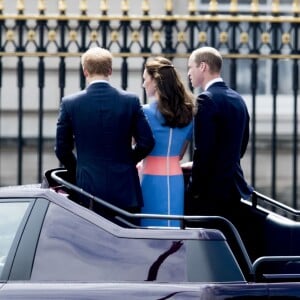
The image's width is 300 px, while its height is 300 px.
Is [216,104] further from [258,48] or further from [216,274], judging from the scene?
[258,48]

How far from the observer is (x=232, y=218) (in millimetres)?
7766

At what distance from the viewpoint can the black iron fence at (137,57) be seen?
39.2 feet

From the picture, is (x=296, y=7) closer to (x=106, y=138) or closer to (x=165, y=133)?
(x=165, y=133)

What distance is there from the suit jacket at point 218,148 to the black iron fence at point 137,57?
4.13 metres

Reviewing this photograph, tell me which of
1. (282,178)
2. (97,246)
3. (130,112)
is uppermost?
(130,112)

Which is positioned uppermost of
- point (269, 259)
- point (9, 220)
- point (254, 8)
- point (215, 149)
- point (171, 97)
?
point (254, 8)

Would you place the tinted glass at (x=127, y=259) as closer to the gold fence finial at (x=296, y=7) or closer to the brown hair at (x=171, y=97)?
the brown hair at (x=171, y=97)

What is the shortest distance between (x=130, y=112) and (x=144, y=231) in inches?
43.6

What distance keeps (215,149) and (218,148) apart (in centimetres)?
3

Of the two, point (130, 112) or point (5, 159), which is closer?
point (130, 112)

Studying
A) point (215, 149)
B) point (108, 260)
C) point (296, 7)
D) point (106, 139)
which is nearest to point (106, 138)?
point (106, 139)

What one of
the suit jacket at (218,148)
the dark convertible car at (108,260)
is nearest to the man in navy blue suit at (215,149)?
the suit jacket at (218,148)

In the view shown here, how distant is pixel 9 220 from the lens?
21.4 feet

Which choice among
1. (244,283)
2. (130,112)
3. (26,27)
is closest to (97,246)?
(244,283)
